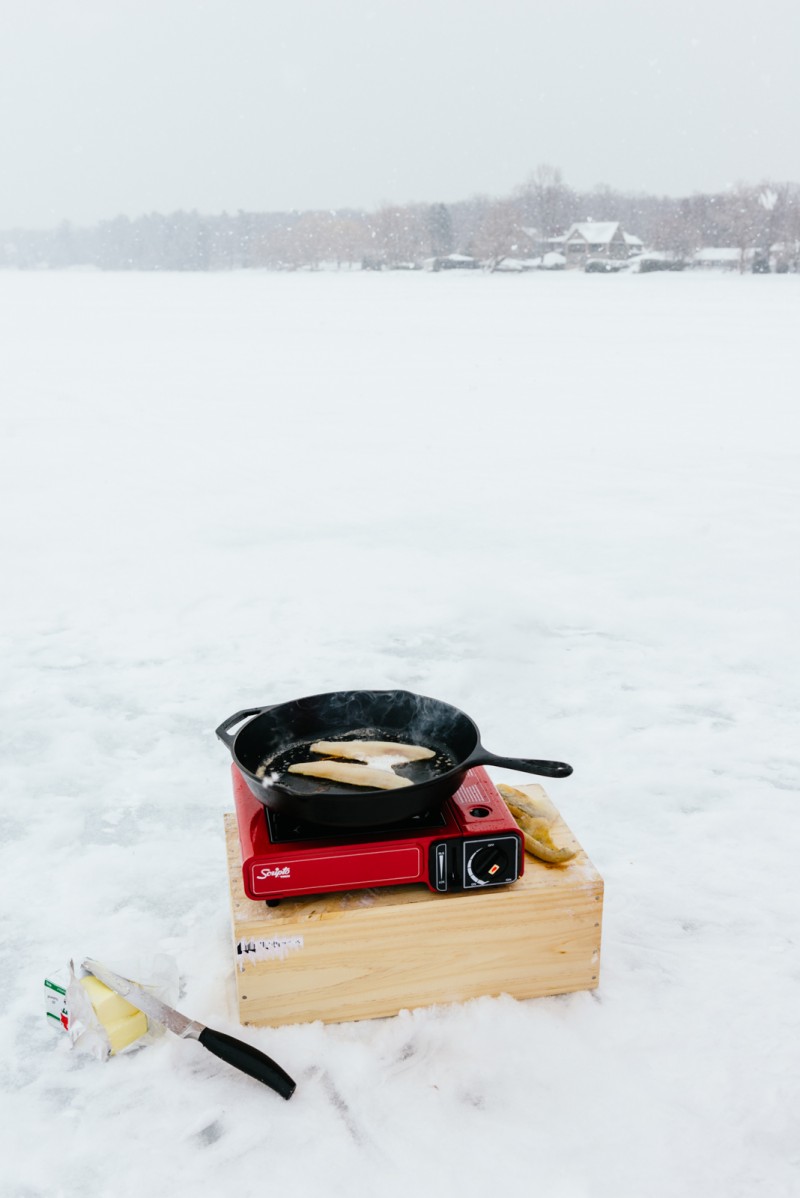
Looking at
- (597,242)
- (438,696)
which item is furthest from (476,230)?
(438,696)

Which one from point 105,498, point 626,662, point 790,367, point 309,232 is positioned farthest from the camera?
point 309,232

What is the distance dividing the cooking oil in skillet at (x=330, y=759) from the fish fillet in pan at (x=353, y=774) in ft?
0.05

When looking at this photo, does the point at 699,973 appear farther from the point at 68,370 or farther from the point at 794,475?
the point at 68,370

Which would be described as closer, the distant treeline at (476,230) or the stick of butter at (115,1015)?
the stick of butter at (115,1015)

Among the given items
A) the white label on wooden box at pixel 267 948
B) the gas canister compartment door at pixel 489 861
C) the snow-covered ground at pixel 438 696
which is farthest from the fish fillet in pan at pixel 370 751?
the snow-covered ground at pixel 438 696

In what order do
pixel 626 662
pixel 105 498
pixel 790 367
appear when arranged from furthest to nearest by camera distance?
pixel 790 367 → pixel 105 498 → pixel 626 662

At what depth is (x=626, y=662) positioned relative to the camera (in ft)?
12.6

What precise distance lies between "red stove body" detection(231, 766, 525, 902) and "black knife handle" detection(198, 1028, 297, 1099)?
26 cm

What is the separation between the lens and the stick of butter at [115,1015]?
1.93 m

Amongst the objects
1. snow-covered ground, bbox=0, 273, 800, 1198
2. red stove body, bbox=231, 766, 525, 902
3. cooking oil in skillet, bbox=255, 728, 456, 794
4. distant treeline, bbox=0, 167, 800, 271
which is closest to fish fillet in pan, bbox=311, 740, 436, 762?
cooking oil in skillet, bbox=255, 728, 456, 794

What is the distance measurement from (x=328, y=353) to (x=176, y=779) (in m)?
12.3

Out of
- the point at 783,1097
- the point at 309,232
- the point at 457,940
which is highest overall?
the point at 309,232

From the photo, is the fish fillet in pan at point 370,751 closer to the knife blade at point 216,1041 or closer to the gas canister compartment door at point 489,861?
the gas canister compartment door at point 489,861

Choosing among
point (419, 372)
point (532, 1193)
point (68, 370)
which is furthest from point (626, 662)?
point (68, 370)
